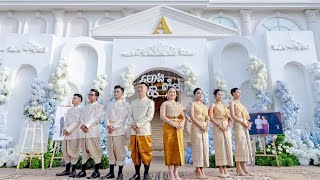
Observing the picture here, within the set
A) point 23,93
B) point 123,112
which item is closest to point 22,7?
point 23,93

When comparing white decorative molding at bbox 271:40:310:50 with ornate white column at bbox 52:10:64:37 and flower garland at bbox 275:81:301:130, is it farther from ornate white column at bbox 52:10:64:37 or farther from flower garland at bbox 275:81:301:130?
ornate white column at bbox 52:10:64:37

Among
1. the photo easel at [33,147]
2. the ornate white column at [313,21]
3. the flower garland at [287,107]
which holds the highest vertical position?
the ornate white column at [313,21]

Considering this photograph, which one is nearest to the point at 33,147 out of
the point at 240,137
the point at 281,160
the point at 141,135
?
the point at 141,135

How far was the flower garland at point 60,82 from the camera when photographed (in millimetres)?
7027

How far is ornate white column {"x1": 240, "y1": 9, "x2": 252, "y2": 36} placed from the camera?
39.8 ft

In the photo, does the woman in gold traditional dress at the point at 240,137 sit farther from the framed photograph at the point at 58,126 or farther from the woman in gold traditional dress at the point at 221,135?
the framed photograph at the point at 58,126

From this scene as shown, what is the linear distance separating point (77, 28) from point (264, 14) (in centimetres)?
917

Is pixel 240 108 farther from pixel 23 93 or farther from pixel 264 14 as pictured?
pixel 264 14

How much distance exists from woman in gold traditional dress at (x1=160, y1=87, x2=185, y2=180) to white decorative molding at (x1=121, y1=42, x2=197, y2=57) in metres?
3.85

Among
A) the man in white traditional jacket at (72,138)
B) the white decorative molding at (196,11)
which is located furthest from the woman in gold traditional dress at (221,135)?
the white decorative molding at (196,11)

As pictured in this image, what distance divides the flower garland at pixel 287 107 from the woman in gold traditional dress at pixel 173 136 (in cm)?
409

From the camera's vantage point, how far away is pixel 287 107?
270 inches

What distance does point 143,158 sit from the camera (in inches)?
151

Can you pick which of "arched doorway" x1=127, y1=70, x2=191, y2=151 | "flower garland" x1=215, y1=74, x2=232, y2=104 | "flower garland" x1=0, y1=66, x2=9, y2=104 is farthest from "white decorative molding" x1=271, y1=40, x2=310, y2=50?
"flower garland" x1=0, y1=66, x2=9, y2=104
